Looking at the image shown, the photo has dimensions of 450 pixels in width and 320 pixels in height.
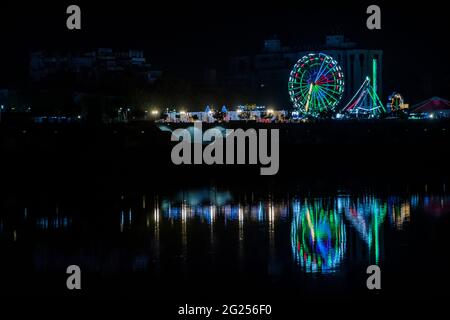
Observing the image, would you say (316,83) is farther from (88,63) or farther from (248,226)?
(88,63)

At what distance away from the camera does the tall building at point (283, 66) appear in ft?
354

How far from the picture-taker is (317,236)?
1113 inches

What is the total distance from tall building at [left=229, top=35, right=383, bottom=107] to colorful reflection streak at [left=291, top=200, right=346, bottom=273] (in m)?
71.1

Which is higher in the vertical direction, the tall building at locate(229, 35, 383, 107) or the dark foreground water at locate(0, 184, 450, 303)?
the tall building at locate(229, 35, 383, 107)

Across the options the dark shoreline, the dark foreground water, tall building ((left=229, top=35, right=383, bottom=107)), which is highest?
tall building ((left=229, top=35, right=383, bottom=107))

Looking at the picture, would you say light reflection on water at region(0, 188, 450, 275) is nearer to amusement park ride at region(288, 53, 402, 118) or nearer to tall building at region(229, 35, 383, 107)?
amusement park ride at region(288, 53, 402, 118)

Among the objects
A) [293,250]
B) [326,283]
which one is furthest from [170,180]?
[326,283]

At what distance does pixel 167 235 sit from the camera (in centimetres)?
2833

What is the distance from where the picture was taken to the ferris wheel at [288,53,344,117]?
6794 centimetres

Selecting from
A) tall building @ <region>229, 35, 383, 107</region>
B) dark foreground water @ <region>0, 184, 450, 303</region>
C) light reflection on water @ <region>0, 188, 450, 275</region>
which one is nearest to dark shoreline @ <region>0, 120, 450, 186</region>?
dark foreground water @ <region>0, 184, 450, 303</region>

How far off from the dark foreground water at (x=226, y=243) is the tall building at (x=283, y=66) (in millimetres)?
A: 69669

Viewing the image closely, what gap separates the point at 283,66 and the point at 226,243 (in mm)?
88380

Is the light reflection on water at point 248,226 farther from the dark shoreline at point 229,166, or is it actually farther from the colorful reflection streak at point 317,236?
the dark shoreline at point 229,166
